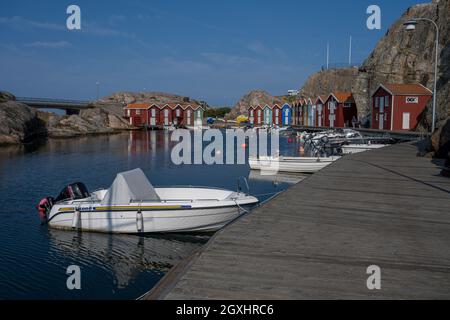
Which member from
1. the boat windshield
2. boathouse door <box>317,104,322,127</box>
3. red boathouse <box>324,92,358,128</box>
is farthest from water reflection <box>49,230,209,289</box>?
boathouse door <box>317,104,322,127</box>

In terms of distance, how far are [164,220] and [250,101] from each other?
153770 mm

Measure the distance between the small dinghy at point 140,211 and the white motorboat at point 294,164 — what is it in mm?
18138

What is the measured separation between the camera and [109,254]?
1620cm

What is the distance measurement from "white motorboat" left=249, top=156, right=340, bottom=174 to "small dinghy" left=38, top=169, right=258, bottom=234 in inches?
714

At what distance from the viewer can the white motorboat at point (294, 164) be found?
36.0m

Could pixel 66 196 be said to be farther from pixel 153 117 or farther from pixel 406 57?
pixel 153 117

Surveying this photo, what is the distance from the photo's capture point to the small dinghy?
57.5 feet

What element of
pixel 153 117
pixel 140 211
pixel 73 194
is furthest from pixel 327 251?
pixel 153 117

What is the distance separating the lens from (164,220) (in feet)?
57.8

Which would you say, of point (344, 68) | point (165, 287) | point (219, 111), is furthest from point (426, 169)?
point (219, 111)

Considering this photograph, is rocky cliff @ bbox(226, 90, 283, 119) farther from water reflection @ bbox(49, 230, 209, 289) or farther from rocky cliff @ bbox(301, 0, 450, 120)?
water reflection @ bbox(49, 230, 209, 289)

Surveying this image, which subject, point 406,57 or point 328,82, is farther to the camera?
point 328,82

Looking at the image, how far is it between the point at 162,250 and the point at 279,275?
414 inches
